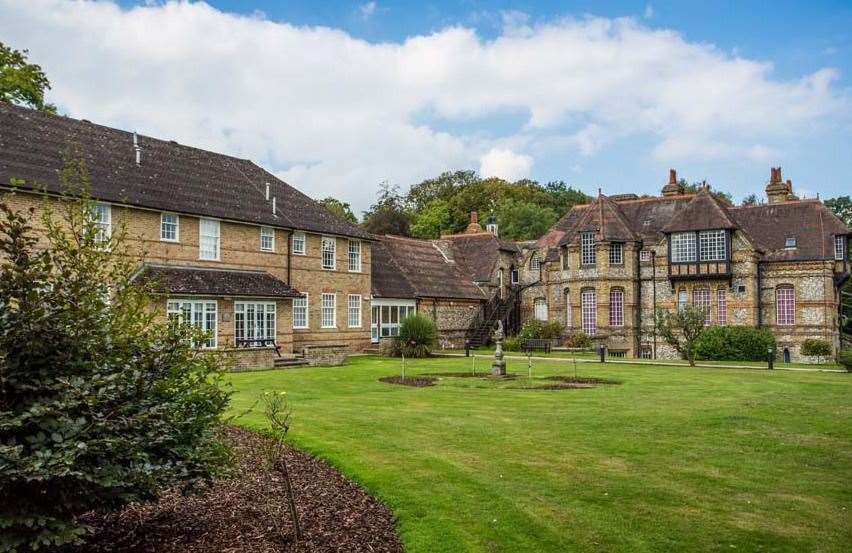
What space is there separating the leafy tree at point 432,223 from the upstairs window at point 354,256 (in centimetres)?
3821

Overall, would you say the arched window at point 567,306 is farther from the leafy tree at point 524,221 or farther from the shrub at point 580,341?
the leafy tree at point 524,221

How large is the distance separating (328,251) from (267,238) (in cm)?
438

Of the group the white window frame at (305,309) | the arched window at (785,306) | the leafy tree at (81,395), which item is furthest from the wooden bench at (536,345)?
the leafy tree at (81,395)

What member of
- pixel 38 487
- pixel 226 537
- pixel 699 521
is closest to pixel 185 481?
pixel 226 537

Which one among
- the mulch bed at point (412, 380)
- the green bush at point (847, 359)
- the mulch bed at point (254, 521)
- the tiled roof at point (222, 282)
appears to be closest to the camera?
the mulch bed at point (254, 521)

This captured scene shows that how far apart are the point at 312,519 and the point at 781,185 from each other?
45923 millimetres

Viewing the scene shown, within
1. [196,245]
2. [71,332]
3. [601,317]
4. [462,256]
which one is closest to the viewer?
[71,332]

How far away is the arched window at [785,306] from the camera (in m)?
41.8

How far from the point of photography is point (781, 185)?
4631 cm

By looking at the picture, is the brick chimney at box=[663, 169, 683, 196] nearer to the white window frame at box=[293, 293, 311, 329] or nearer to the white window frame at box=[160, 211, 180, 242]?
the white window frame at box=[293, 293, 311, 329]

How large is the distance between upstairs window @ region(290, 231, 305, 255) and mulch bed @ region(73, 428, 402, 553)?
26514 mm

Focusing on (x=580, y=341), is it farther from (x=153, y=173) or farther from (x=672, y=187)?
(x=153, y=173)

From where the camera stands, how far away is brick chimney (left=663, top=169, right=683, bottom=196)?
49691 mm

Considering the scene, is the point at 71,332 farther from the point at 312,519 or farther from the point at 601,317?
the point at 601,317
